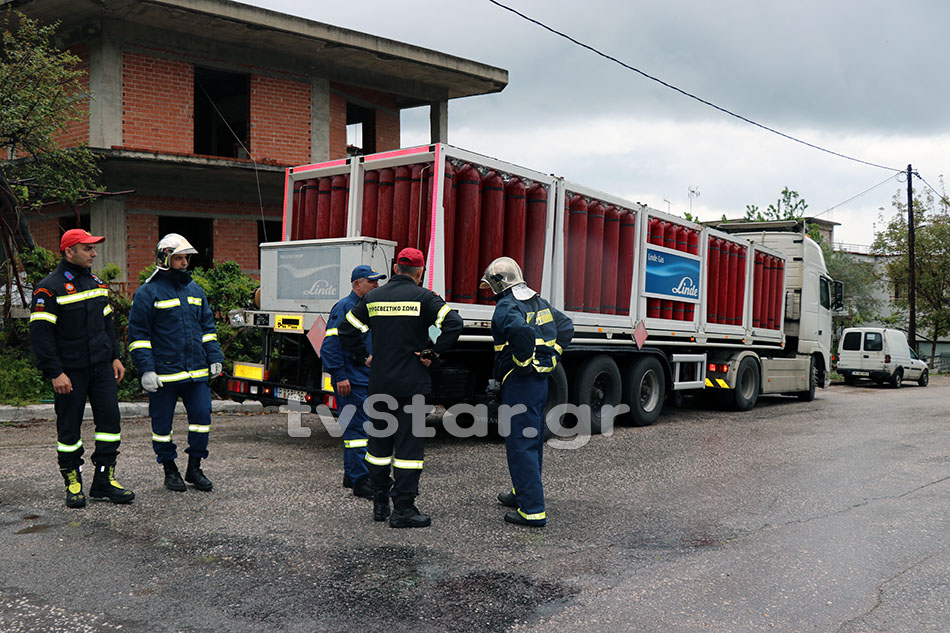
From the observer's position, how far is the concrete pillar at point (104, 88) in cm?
1447

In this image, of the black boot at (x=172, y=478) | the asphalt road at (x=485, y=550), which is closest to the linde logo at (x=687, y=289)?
the asphalt road at (x=485, y=550)

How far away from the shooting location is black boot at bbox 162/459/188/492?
234 inches

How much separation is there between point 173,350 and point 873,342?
22.6 metres

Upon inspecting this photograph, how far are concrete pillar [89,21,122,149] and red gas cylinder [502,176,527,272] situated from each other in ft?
31.1

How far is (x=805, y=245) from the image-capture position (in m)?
15.0

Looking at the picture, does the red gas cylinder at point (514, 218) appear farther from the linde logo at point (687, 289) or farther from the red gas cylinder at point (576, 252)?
the linde logo at point (687, 289)

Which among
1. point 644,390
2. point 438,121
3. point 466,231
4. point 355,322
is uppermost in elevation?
point 438,121

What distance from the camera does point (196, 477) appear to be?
19.9ft

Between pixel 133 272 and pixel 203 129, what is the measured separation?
22.5 feet

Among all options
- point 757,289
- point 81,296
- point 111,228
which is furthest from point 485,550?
point 111,228

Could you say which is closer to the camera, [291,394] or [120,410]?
[291,394]

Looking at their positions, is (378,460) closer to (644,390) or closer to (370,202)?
(370,202)

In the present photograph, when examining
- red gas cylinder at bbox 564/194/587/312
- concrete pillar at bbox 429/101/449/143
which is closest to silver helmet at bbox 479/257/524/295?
red gas cylinder at bbox 564/194/587/312

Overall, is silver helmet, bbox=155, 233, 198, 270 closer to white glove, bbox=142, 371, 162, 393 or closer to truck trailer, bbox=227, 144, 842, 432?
white glove, bbox=142, 371, 162, 393
